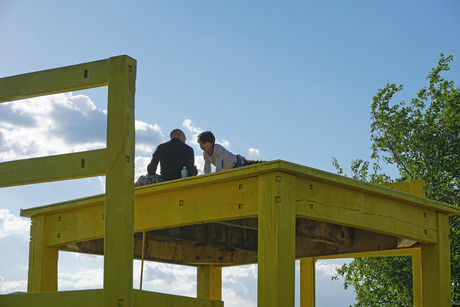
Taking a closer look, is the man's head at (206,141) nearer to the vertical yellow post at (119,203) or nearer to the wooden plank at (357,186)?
the wooden plank at (357,186)

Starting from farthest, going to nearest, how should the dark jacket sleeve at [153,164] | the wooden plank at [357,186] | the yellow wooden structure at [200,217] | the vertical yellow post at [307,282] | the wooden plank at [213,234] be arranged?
the vertical yellow post at [307,282] < the wooden plank at [213,234] < the dark jacket sleeve at [153,164] < the wooden plank at [357,186] < the yellow wooden structure at [200,217]

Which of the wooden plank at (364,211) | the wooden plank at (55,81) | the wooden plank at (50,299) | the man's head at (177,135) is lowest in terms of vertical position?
the wooden plank at (50,299)

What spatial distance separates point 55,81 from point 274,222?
2.30 metres

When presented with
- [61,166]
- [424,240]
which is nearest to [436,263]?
[424,240]

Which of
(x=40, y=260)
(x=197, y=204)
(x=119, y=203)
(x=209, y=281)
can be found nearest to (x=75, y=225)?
(x=40, y=260)

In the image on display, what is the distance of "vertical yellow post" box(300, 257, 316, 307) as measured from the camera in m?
11.0

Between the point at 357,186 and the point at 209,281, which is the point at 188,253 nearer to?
the point at 209,281

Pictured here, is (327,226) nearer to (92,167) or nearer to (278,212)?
(278,212)

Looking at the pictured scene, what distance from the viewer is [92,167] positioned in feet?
13.9

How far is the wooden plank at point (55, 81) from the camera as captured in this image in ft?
14.5

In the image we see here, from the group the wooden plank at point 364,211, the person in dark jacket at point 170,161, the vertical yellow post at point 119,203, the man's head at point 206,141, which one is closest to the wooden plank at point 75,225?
the person in dark jacket at point 170,161

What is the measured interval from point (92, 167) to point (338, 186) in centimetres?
317

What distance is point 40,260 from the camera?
823 centimetres

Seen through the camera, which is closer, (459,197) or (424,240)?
(424,240)
